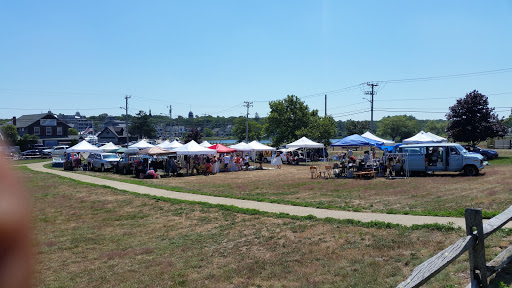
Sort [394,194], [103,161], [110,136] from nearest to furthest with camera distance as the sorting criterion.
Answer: [394,194], [103,161], [110,136]

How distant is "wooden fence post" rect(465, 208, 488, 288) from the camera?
17.5ft

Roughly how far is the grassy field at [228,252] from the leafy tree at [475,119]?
31518mm

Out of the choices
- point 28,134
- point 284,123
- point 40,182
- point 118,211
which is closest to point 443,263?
point 118,211

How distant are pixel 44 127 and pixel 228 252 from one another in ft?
265

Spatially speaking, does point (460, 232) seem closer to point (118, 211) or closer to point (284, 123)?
point (118, 211)

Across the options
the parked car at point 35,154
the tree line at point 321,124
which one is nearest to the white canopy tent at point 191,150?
the tree line at point 321,124

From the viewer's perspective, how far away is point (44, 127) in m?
78.0

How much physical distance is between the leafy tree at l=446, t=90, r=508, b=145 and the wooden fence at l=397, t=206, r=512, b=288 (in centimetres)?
3460

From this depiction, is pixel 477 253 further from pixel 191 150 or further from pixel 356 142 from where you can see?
pixel 191 150

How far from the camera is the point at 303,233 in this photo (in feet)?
32.0

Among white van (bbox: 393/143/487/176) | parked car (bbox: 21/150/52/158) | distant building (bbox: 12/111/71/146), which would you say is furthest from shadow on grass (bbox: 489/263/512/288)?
distant building (bbox: 12/111/71/146)

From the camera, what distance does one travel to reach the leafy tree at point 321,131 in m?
51.3

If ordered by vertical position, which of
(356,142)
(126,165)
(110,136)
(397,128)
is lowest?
(126,165)

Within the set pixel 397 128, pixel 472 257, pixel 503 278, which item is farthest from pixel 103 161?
pixel 397 128
